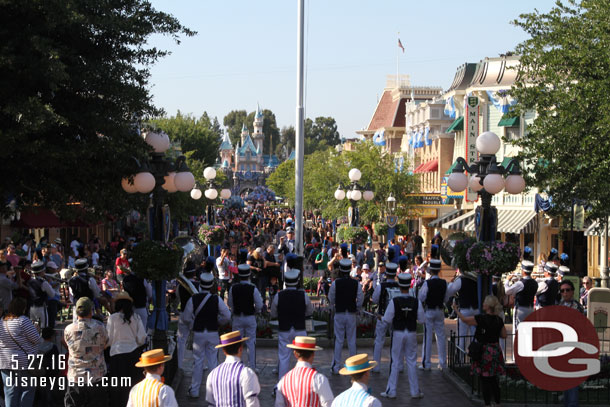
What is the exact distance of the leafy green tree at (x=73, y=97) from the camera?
11641mm

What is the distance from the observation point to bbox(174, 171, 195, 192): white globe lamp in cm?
1334

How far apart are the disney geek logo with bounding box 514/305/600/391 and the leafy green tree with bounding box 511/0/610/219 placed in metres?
6.14

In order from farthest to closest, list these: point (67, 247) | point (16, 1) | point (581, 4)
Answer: point (67, 247) < point (581, 4) < point (16, 1)

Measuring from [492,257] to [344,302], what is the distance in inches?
90.6

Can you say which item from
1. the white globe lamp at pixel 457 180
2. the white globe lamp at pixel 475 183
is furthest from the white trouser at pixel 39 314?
the white globe lamp at pixel 475 183

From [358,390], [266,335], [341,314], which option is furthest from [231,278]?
[358,390]

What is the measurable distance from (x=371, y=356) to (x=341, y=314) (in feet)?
6.58

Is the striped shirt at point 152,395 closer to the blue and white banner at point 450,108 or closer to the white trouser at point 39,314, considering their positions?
the white trouser at point 39,314

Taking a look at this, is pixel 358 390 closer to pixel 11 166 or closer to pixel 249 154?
pixel 11 166

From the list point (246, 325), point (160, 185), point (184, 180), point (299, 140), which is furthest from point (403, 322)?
point (299, 140)

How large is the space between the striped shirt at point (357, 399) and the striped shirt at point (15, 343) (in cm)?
442

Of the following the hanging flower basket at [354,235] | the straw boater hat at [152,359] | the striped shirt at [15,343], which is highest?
the hanging flower basket at [354,235]

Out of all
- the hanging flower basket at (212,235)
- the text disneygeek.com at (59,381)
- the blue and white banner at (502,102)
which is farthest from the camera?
the blue and white banner at (502,102)

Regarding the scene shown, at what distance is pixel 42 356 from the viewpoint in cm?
980
